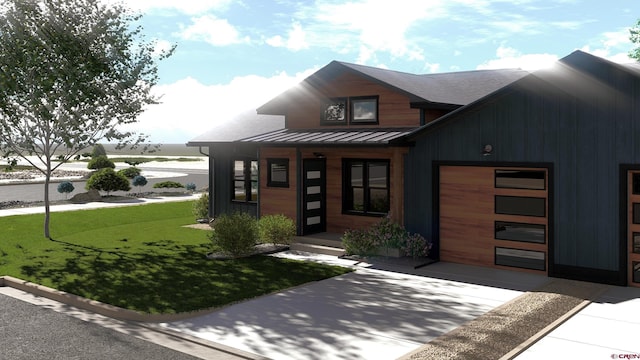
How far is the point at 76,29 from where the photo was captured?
1861cm

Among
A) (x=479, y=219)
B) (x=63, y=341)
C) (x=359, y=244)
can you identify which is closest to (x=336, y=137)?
(x=359, y=244)

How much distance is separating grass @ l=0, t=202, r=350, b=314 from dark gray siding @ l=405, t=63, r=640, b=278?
489cm

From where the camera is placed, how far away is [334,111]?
18859mm

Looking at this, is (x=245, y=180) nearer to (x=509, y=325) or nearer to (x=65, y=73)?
(x=65, y=73)

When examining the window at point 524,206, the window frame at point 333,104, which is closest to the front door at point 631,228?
the window frame at point 333,104

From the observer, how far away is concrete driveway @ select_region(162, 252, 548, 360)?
344 inches

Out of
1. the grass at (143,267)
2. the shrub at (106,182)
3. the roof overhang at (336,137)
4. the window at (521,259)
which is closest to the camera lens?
the grass at (143,267)

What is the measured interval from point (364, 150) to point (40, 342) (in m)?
10.7

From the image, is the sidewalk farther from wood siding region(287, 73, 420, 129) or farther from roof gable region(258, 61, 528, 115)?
wood siding region(287, 73, 420, 129)

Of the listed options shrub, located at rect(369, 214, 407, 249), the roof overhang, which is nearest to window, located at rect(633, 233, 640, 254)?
shrub, located at rect(369, 214, 407, 249)

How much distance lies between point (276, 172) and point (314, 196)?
5.69 ft

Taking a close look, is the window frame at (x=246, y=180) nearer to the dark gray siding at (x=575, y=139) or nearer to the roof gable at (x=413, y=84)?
the roof gable at (x=413, y=84)

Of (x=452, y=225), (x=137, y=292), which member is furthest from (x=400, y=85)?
(x=137, y=292)

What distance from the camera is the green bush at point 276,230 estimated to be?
1702cm
